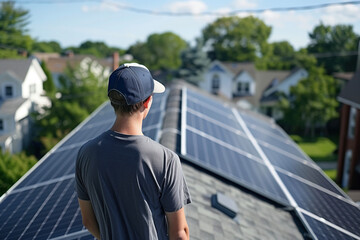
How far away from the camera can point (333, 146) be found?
109 ft

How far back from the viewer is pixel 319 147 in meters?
33.0

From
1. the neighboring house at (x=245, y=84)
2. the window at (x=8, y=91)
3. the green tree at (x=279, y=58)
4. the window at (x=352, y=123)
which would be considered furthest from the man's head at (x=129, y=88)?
the green tree at (x=279, y=58)

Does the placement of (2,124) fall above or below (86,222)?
below

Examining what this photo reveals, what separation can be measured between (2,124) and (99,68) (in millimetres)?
9433

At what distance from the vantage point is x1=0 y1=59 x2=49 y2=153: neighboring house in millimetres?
28808

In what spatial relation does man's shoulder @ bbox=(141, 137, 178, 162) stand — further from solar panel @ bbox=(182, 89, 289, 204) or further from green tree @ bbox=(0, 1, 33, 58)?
green tree @ bbox=(0, 1, 33, 58)

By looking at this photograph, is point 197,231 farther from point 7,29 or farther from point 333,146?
point 7,29

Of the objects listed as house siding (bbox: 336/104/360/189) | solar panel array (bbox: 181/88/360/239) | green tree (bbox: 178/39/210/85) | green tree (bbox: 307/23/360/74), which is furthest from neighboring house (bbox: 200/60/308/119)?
solar panel array (bbox: 181/88/360/239)

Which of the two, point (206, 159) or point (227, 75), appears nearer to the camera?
point (206, 159)

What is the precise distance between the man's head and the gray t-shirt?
0.59ft

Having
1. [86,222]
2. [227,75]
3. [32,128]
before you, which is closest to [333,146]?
[227,75]

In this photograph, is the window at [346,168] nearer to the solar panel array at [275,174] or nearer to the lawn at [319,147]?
the lawn at [319,147]

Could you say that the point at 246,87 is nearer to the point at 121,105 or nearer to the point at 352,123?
the point at 352,123

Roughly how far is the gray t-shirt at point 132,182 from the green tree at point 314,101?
33.9m
